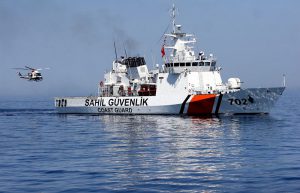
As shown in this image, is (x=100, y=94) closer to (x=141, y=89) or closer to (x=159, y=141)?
(x=141, y=89)

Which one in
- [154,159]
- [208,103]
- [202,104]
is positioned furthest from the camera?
[202,104]

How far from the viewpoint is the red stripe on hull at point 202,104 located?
2285 inches

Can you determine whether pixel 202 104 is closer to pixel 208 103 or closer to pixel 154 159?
pixel 208 103

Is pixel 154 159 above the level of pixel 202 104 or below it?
below

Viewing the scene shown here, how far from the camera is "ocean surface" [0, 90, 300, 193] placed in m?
20.5

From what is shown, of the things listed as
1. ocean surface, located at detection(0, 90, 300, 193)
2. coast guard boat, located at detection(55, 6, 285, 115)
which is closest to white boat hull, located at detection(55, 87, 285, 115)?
coast guard boat, located at detection(55, 6, 285, 115)

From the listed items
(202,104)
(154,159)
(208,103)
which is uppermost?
(208,103)

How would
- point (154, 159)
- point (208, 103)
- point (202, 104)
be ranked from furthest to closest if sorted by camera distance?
point (202, 104), point (208, 103), point (154, 159)

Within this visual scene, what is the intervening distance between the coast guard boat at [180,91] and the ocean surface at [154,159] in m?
11.4

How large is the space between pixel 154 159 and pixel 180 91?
33482 mm

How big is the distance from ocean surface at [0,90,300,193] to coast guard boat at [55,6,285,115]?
11.4m

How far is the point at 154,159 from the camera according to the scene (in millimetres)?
27172

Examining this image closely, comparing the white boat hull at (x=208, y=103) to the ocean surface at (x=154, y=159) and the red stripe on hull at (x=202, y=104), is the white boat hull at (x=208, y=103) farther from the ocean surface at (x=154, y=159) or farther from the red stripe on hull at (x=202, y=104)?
the ocean surface at (x=154, y=159)

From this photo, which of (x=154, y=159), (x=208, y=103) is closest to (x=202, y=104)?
(x=208, y=103)
